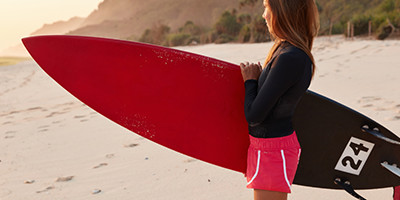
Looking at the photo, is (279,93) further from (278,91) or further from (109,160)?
(109,160)

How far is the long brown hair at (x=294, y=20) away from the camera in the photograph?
3.81ft

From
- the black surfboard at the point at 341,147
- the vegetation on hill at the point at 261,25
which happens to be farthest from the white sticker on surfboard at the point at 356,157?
the vegetation on hill at the point at 261,25

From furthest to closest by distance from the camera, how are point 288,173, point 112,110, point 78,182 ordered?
point 78,182
point 112,110
point 288,173

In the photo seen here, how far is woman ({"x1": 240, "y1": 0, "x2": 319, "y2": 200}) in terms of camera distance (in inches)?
44.2

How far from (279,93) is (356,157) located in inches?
37.1

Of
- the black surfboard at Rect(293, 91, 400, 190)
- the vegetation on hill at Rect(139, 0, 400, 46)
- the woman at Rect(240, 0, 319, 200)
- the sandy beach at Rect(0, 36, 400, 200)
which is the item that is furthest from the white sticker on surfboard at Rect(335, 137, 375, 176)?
the vegetation on hill at Rect(139, 0, 400, 46)

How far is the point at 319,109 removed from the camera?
1780mm

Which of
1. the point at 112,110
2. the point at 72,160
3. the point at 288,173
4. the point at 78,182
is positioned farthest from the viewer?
the point at 72,160

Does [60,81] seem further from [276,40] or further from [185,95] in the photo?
[276,40]

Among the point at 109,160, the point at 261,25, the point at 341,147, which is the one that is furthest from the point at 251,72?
the point at 261,25

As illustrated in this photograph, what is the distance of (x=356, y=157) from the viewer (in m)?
1.83

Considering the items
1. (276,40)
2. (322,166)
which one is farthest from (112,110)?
(322,166)

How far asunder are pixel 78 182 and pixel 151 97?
974 millimetres

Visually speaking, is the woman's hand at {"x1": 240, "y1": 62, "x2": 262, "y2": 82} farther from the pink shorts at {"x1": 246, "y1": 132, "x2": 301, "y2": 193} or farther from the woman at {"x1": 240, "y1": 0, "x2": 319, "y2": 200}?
the pink shorts at {"x1": 246, "y1": 132, "x2": 301, "y2": 193}
